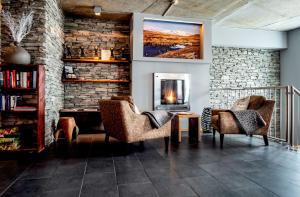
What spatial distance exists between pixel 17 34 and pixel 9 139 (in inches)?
61.9

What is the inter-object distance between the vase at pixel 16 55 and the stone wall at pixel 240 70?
4755mm

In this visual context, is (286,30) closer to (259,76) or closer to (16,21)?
(259,76)

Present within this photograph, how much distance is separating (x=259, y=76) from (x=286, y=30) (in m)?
1.50

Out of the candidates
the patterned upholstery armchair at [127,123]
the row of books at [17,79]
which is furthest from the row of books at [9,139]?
the patterned upholstery armchair at [127,123]

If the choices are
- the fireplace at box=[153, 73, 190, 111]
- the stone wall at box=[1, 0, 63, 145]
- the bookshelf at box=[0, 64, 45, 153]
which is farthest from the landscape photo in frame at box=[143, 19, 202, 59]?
the bookshelf at box=[0, 64, 45, 153]

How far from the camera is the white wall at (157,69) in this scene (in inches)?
201

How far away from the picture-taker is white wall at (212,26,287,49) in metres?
6.18

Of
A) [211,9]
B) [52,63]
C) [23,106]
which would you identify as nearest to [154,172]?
[23,106]

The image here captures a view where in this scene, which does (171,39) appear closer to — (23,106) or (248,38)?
(248,38)

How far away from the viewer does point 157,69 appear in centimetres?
525

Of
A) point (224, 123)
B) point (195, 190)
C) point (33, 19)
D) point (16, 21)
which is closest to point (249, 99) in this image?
point (224, 123)

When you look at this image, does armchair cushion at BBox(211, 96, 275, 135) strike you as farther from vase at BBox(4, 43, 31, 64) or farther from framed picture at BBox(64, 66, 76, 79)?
framed picture at BBox(64, 66, 76, 79)

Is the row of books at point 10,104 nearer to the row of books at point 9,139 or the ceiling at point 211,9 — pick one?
the row of books at point 9,139

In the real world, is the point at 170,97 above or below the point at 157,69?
below
